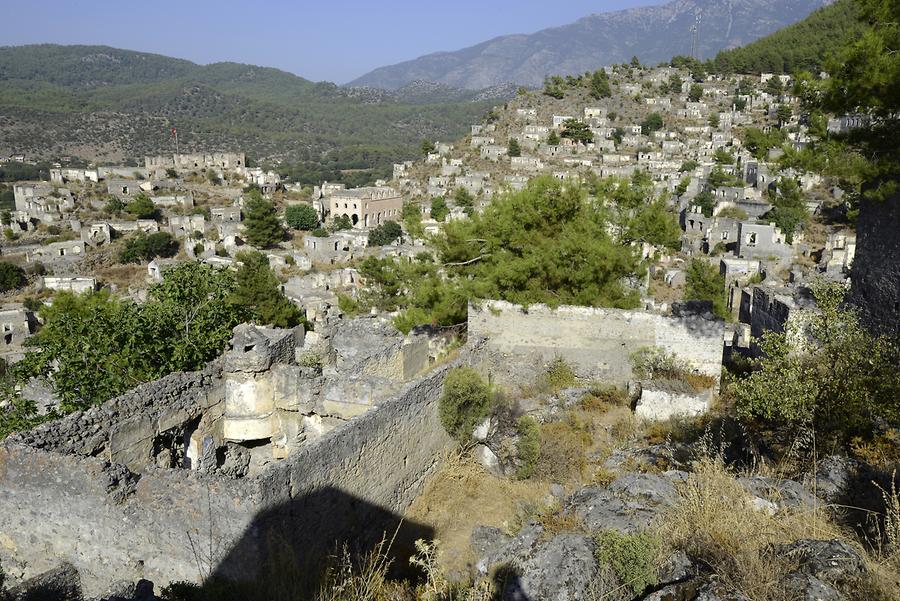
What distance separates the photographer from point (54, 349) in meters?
10.5

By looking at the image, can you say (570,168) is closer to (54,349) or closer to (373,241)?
(373,241)

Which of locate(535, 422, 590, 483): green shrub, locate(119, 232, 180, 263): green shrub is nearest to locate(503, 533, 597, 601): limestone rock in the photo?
locate(535, 422, 590, 483): green shrub

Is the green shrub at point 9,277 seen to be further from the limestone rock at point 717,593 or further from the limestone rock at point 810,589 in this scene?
the limestone rock at point 810,589

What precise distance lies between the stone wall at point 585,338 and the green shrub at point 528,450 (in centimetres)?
212

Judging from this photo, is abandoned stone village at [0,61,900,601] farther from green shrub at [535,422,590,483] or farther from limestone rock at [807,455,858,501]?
green shrub at [535,422,590,483]

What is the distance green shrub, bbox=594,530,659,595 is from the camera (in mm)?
4152

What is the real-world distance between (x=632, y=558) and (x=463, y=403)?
4.80 metres

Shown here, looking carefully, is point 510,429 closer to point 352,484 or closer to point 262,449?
point 352,484

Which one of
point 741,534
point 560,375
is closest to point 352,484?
point 741,534

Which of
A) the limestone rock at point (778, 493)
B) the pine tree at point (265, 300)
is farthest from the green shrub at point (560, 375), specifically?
the pine tree at point (265, 300)

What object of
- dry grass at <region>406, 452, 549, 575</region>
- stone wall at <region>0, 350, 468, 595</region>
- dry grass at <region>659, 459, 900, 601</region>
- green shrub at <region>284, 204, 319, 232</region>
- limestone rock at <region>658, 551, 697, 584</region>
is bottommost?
green shrub at <region>284, 204, 319, 232</region>

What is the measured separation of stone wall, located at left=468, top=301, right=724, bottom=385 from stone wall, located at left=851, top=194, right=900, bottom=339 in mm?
2007

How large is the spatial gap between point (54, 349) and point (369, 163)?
110051 mm

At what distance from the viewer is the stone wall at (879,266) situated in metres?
8.34
